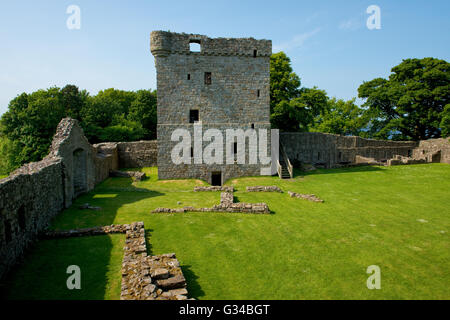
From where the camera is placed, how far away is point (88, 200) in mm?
17109

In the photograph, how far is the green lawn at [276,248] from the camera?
7686mm

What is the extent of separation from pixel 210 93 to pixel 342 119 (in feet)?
105

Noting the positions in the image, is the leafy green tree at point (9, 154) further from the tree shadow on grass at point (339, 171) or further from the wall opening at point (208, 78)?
the tree shadow on grass at point (339, 171)

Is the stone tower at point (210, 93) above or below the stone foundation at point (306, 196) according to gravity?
above

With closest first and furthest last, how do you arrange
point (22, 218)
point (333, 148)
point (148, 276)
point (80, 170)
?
point (148, 276)
point (22, 218)
point (80, 170)
point (333, 148)

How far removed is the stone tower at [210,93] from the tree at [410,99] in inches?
889

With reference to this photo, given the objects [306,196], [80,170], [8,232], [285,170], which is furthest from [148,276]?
[285,170]

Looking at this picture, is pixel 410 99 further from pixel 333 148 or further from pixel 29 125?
pixel 29 125

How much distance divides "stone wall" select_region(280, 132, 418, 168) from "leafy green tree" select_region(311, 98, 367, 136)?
8.93 m

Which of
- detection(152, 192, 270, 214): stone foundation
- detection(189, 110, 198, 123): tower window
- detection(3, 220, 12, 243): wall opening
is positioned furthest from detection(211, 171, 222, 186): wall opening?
detection(3, 220, 12, 243): wall opening

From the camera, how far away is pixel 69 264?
8953 millimetres

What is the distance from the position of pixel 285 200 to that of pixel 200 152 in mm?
9728

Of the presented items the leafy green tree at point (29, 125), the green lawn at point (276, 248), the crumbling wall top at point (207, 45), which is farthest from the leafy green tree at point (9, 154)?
the crumbling wall top at point (207, 45)
